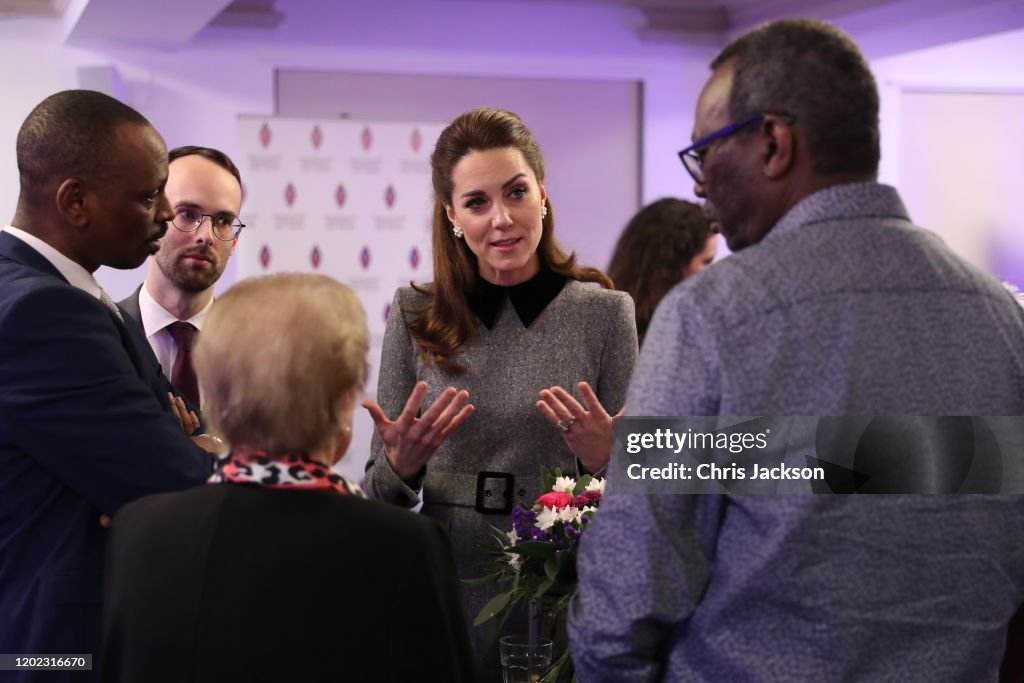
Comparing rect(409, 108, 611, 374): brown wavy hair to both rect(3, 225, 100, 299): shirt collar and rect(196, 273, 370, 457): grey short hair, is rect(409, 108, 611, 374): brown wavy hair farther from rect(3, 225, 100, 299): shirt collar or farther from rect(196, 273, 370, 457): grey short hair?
rect(196, 273, 370, 457): grey short hair

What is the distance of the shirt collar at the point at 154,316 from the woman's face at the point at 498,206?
2.84 ft

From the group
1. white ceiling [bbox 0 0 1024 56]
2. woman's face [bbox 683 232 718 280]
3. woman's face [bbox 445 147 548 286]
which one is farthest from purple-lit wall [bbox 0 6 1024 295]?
woman's face [bbox 445 147 548 286]

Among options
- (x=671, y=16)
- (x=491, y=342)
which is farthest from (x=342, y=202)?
(x=491, y=342)

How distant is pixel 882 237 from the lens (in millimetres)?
1276

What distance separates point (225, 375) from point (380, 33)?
6.19m

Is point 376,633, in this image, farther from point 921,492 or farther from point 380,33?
point 380,33

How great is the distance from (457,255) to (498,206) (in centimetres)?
20

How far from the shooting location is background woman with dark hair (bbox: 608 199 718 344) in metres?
4.18

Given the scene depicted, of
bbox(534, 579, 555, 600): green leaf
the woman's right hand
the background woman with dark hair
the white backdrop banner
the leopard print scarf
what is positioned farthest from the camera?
the white backdrop banner

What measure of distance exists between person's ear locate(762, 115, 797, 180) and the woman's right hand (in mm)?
960

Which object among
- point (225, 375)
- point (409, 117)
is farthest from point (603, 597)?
point (409, 117)

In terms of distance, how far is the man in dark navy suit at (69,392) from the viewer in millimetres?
1696

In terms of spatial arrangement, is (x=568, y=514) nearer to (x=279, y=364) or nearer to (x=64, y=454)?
(x=279, y=364)

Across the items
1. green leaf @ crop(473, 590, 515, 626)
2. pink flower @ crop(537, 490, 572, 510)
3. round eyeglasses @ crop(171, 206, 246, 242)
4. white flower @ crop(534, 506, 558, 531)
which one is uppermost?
round eyeglasses @ crop(171, 206, 246, 242)
